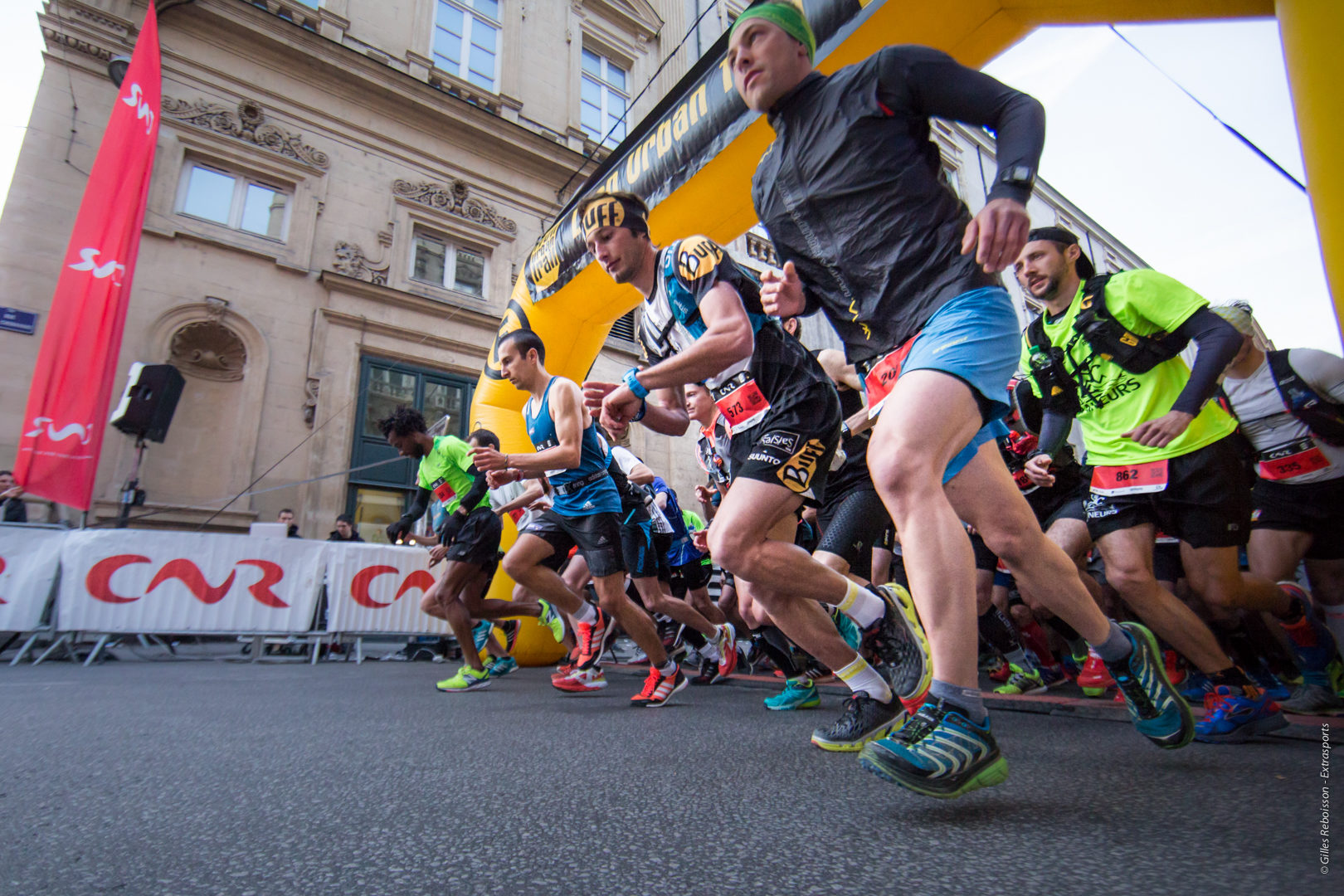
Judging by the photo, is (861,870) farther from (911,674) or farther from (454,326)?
(454,326)

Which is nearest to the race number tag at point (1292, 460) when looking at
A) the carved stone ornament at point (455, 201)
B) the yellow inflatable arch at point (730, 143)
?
the yellow inflatable arch at point (730, 143)

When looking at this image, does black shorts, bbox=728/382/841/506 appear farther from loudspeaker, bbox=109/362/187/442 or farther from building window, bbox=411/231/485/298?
building window, bbox=411/231/485/298

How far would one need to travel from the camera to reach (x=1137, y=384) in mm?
2324

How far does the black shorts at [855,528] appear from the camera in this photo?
9.50 feet

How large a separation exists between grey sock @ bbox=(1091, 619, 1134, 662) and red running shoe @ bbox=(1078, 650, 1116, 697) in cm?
172

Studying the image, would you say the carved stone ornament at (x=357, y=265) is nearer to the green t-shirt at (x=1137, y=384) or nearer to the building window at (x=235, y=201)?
the building window at (x=235, y=201)

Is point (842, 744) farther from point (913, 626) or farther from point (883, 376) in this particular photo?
point (883, 376)

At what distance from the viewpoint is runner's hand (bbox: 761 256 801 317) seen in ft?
6.22

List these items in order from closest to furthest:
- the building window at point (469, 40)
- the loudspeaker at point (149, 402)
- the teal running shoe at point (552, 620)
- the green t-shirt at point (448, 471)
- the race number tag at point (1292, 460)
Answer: the race number tag at point (1292, 460)
the green t-shirt at point (448, 471)
the teal running shoe at point (552, 620)
the loudspeaker at point (149, 402)
the building window at point (469, 40)

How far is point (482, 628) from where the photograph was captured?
6.25 meters

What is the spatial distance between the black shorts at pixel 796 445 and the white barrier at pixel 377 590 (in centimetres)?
522

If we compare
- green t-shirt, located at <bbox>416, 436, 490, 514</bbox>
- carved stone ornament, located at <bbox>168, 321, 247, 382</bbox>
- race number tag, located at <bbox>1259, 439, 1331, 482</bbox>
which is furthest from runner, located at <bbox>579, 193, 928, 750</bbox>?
carved stone ornament, located at <bbox>168, 321, 247, 382</bbox>

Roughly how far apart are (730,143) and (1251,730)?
12.4ft

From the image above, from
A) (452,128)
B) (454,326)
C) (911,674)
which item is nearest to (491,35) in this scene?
(452,128)
